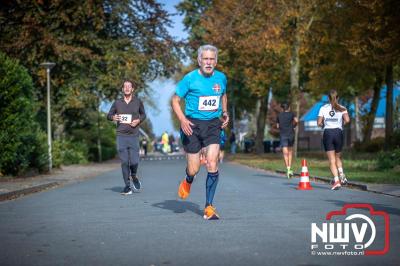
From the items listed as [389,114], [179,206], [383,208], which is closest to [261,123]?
[389,114]

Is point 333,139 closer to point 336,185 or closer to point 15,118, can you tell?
point 336,185

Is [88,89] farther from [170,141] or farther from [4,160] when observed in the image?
[170,141]

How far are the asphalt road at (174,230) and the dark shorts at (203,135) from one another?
91cm

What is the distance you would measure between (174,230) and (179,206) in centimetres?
290

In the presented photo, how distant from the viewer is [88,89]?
31828 mm

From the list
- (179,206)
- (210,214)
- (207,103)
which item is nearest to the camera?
(210,214)

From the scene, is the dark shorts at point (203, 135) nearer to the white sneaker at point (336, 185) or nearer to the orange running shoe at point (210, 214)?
the orange running shoe at point (210, 214)

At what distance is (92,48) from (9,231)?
82.1 ft

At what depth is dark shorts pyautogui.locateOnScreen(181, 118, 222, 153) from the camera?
9.02 meters

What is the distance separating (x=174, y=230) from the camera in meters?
7.82

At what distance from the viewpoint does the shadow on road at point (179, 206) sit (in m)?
10.0

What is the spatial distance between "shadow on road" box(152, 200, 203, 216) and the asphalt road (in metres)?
0.01

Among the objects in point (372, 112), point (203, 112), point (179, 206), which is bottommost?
point (179, 206)

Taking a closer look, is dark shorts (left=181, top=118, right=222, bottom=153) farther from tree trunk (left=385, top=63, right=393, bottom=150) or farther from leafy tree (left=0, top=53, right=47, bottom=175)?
tree trunk (left=385, top=63, right=393, bottom=150)
